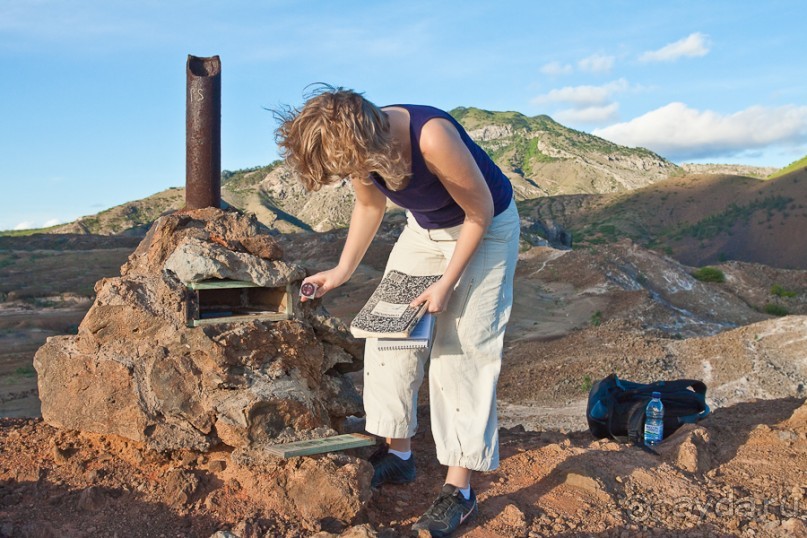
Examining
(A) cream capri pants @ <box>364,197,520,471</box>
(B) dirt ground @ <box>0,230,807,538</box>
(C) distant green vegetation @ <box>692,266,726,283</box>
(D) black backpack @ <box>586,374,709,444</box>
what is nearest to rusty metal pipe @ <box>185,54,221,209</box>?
(B) dirt ground @ <box>0,230,807,538</box>

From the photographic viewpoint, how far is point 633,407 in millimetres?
4328

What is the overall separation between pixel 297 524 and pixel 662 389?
9.52 feet

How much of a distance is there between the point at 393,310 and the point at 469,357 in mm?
360

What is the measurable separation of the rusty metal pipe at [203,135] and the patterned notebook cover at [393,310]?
1.83m

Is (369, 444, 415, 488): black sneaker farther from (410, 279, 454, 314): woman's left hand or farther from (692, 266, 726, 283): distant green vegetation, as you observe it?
(692, 266, 726, 283): distant green vegetation

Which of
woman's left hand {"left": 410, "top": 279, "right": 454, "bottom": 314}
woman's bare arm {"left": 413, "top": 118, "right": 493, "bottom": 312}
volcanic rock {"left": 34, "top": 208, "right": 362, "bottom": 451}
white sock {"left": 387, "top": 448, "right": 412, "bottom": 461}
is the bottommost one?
white sock {"left": 387, "top": 448, "right": 412, "bottom": 461}

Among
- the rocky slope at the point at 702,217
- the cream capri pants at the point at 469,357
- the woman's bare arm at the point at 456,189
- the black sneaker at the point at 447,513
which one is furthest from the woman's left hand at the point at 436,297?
the rocky slope at the point at 702,217

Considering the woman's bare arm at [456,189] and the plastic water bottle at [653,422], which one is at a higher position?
the woman's bare arm at [456,189]

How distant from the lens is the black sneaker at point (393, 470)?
3293 millimetres

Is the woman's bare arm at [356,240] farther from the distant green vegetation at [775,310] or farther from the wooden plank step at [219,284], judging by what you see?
the distant green vegetation at [775,310]

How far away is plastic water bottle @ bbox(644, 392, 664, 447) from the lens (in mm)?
4312

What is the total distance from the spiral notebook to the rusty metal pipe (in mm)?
2139

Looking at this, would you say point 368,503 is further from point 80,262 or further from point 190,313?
point 80,262

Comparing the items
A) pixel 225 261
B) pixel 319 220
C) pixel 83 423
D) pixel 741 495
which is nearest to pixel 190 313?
pixel 225 261
